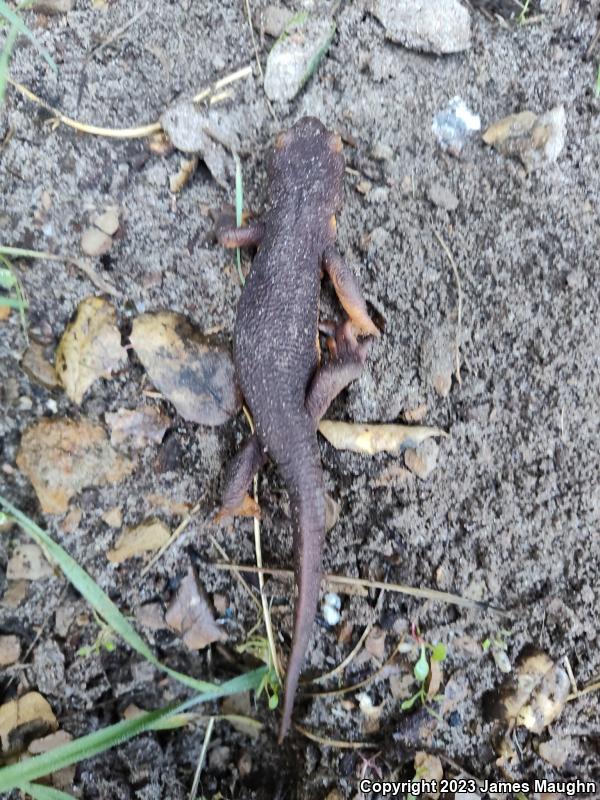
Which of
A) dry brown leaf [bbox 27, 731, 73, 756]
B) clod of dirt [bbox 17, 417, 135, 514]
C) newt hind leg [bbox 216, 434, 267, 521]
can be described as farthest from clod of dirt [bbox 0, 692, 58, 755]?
newt hind leg [bbox 216, 434, 267, 521]

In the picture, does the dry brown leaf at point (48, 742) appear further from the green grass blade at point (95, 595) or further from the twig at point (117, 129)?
the twig at point (117, 129)

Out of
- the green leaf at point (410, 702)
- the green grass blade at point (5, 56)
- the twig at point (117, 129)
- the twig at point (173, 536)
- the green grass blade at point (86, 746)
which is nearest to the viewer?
the green grass blade at point (86, 746)

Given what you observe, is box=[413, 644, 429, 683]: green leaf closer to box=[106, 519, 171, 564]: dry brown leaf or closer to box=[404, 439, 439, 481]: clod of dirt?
box=[404, 439, 439, 481]: clod of dirt

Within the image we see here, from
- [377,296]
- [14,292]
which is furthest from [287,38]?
[14,292]

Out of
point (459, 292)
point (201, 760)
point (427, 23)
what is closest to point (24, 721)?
point (201, 760)

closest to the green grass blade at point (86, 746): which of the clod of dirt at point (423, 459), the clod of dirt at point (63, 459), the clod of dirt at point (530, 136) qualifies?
the clod of dirt at point (63, 459)

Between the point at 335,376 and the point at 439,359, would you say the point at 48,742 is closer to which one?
the point at 335,376
